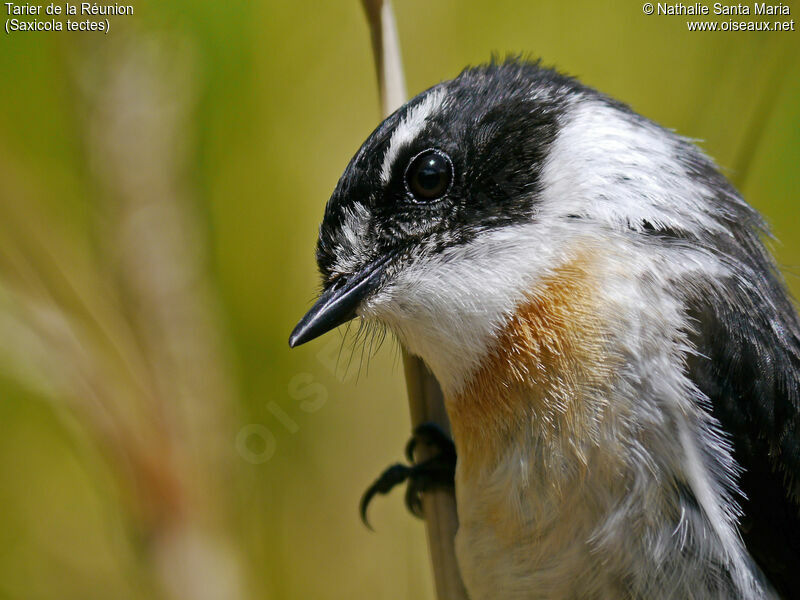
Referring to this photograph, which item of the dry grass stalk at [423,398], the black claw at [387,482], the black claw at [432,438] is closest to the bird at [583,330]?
the dry grass stalk at [423,398]

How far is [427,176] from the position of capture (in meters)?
0.98

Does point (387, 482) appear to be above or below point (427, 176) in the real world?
below

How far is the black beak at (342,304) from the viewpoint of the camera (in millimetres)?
997

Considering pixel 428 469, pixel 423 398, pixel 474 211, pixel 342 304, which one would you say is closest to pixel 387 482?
pixel 428 469

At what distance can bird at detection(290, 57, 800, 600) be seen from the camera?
95 cm

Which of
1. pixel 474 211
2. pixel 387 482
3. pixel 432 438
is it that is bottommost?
pixel 387 482

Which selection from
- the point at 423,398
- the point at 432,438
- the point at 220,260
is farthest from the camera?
the point at 220,260

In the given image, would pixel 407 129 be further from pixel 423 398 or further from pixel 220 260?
pixel 220 260

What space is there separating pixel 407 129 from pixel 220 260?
67 cm

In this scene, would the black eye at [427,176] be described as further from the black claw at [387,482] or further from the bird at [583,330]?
the black claw at [387,482]

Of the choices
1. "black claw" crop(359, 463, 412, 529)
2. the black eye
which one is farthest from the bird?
"black claw" crop(359, 463, 412, 529)

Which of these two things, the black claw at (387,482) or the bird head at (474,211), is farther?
the black claw at (387,482)

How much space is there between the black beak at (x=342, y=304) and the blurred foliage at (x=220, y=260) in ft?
1.09

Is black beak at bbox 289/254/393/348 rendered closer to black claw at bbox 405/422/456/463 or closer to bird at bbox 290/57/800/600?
bird at bbox 290/57/800/600
